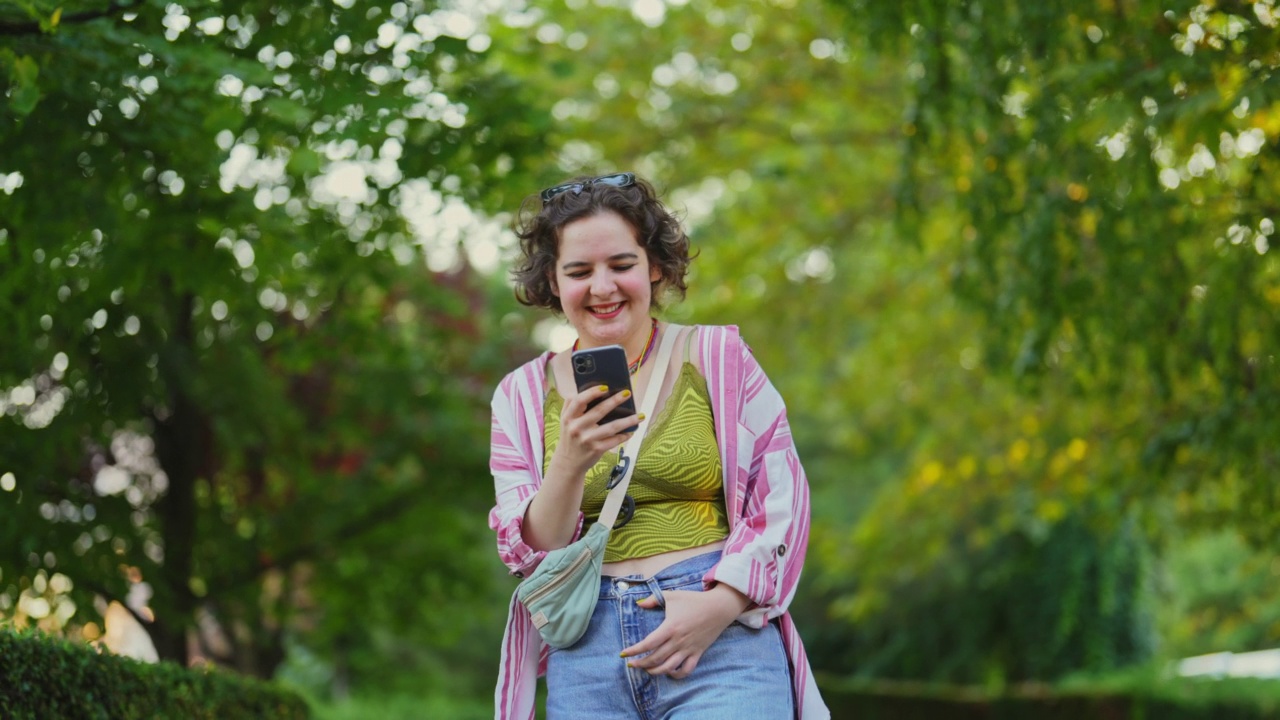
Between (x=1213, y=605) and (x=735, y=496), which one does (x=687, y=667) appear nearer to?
(x=735, y=496)

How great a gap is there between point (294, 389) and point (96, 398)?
152 inches

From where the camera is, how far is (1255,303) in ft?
23.8

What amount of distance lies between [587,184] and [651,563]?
86cm

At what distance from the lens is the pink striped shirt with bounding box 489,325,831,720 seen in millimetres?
3033

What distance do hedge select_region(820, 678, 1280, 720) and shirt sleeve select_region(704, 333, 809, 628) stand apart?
39.2 feet

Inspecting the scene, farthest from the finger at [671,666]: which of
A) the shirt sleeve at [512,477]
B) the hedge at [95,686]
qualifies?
the hedge at [95,686]

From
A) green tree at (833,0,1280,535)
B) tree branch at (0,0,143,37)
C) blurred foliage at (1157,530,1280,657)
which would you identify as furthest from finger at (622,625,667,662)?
blurred foliage at (1157,530,1280,657)

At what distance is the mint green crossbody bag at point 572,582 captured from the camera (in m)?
2.98

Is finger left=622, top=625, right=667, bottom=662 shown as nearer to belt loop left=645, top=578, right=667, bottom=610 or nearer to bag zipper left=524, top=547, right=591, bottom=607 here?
belt loop left=645, top=578, right=667, bottom=610

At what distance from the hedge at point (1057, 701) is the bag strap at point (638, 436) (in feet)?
39.6

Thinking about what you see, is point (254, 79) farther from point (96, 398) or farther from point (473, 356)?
point (473, 356)

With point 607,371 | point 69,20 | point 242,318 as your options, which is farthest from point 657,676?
point 242,318

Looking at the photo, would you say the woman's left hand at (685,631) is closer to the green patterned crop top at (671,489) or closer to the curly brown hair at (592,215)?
the green patterned crop top at (671,489)

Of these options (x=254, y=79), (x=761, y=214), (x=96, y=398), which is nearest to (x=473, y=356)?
(x=761, y=214)
